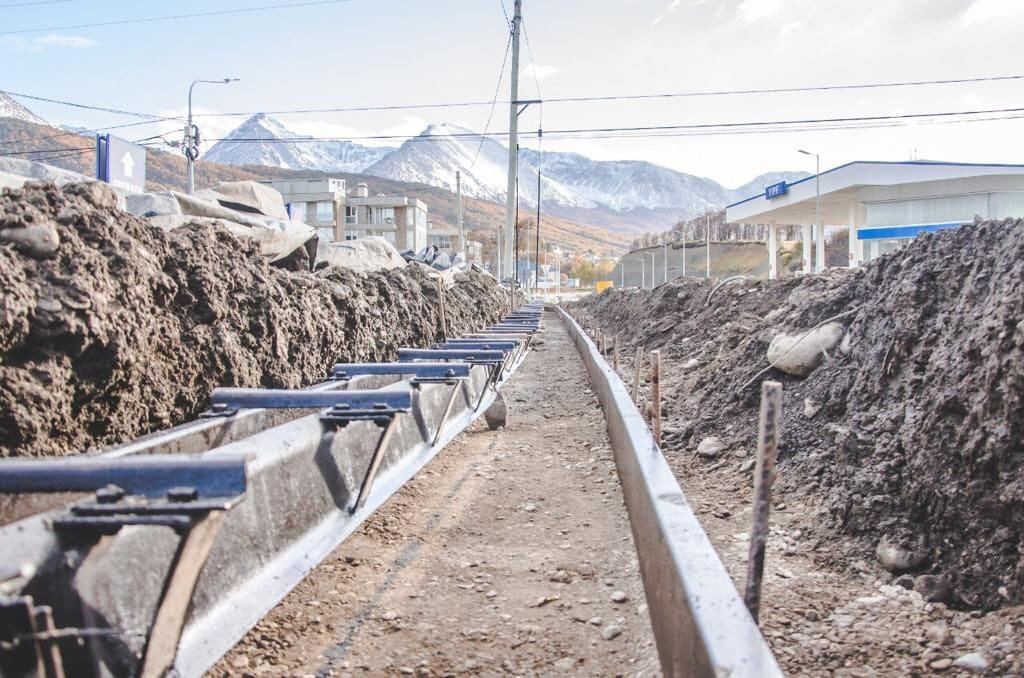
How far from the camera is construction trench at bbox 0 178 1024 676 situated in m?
1.96

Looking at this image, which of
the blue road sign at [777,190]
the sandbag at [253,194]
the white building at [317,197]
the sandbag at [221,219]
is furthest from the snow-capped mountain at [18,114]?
the sandbag at [221,219]

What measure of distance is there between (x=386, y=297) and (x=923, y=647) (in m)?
7.95

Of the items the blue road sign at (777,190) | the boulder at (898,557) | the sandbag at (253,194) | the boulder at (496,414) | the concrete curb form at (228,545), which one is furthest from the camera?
the blue road sign at (777,190)

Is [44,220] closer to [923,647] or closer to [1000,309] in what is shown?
[923,647]

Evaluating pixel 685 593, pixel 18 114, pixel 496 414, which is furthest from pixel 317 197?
pixel 18 114

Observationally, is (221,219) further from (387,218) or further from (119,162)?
(387,218)

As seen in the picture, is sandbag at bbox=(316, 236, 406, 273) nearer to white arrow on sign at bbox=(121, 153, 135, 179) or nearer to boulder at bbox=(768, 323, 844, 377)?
boulder at bbox=(768, 323, 844, 377)

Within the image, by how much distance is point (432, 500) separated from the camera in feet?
18.1

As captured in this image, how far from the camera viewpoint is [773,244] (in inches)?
2338

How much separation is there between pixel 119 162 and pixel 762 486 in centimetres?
1825

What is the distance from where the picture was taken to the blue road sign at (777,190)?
5116 centimetres

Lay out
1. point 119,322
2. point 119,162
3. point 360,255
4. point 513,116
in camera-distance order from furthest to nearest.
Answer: point 513,116, point 119,162, point 360,255, point 119,322

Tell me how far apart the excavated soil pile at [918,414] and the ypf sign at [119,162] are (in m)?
14.0

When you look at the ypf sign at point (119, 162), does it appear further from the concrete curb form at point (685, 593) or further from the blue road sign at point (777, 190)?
the blue road sign at point (777, 190)
